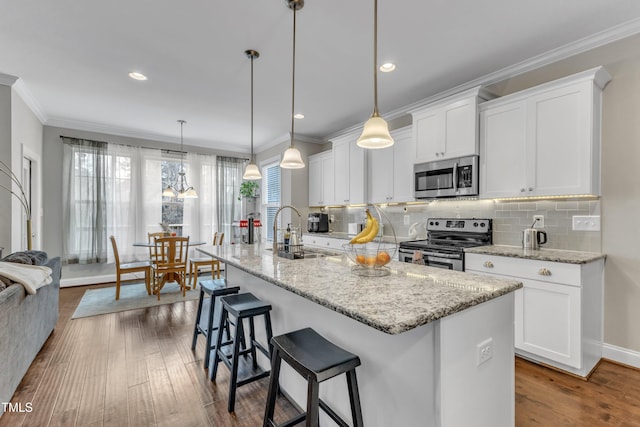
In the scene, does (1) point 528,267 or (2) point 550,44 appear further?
(2) point 550,44

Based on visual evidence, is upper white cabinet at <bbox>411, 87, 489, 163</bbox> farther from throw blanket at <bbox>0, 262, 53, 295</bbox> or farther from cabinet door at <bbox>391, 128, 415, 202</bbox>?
throw blanket at <bbox>0, 262, 53, 295</bbox>

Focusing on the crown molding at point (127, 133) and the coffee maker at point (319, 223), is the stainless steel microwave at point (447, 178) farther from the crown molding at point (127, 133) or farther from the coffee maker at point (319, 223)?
the crown molding at point (127, 133)

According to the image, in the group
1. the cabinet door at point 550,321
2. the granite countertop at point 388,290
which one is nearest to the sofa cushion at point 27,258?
the granite countertop at point 388,290

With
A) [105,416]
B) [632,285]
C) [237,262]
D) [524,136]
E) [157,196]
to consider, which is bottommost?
[105,416]

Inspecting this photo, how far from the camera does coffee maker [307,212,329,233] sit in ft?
16.7

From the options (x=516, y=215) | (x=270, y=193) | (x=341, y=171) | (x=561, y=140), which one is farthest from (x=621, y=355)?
(x=270, y=193)

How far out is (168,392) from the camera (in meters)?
2.08

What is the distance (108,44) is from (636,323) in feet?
16.1

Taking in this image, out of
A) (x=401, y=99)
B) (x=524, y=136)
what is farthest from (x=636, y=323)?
(x=401, y=99)

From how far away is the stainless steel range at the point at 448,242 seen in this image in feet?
9.39

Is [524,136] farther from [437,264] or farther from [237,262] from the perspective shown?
[237,262]

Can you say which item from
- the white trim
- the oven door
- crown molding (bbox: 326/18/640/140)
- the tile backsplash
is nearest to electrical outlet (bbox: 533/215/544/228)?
the tile backsplash

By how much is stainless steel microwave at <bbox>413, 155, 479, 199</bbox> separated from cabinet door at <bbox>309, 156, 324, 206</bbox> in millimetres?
2019

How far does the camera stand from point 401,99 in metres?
3.80
